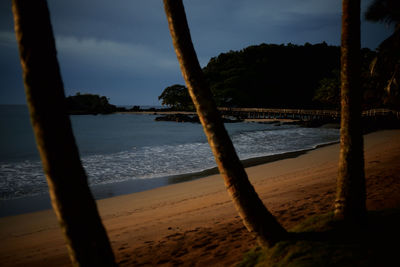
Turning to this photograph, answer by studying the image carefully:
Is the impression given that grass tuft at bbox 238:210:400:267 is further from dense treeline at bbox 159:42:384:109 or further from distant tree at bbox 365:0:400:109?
dense treeline at bbox 159:42:384:109

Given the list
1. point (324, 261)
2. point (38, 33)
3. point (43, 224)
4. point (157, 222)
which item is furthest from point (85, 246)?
point (43, 224)

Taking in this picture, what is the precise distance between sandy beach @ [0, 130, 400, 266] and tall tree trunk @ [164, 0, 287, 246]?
1.12 m

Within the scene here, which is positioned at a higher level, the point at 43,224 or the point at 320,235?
the point at 320,235

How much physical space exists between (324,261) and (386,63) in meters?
15.3

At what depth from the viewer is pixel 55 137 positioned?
168cm

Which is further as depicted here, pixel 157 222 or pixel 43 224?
pixel 43 224

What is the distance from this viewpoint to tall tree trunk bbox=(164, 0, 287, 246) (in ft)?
8.97

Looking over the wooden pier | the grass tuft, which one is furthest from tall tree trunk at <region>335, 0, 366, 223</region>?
the wooden pier

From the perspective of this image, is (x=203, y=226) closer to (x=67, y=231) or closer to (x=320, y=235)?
(x=320, y=235)

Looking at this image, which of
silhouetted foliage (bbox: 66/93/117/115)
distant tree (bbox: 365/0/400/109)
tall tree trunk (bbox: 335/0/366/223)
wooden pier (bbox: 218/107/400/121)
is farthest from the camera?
silhouetted foliage (bbox: 66/93/117/115)

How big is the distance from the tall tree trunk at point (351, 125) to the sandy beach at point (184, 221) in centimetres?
158

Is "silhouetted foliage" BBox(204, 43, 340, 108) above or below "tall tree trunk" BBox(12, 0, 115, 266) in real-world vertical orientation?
above

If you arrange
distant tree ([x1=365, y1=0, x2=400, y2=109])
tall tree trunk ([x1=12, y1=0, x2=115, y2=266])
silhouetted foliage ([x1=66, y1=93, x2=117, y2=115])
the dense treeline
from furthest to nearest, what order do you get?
silhouetted foliage ([x1=66, y1=93, x2=117, y2=115]) < the dense treeline < distant tree ([x1=365, y1=0, x2=400, y2=109]) < tall tree trunk ([x1=12, y1=0, x2=115, y2=266])

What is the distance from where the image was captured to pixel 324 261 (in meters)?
2.49
